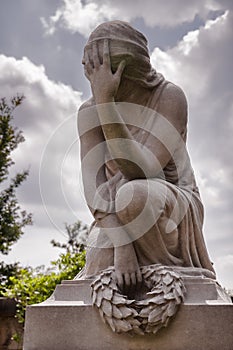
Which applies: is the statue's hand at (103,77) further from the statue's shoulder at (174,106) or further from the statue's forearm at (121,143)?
the statue's shoulder at (174,106)

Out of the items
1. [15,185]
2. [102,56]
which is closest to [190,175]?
[102,56]

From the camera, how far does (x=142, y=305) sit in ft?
11.3

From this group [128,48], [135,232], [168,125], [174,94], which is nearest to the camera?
[135,232]

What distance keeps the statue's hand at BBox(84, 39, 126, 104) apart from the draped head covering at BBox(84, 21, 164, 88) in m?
0.06

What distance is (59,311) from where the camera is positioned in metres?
3.63

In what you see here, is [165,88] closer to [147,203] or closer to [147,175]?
[147,175]

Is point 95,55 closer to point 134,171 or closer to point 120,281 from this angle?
point 134,171

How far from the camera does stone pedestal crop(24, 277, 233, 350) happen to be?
3.39 meters

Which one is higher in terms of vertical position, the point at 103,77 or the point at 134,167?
the point at 103,77

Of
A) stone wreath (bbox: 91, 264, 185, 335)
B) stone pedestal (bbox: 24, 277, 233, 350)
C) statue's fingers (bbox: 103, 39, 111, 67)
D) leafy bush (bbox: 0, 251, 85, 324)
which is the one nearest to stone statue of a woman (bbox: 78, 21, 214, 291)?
statue's fingers (bbox: 103, 39, 111, 67)

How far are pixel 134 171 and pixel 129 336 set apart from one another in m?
1.31

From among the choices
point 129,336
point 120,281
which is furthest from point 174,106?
point 129,336

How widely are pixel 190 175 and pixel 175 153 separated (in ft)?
0.86

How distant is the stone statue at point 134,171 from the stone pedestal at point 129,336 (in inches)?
6.8
